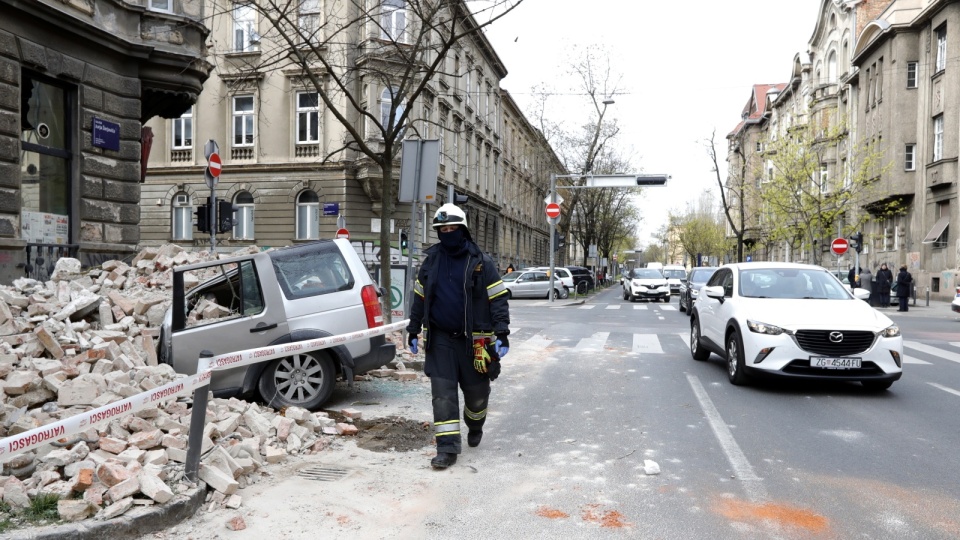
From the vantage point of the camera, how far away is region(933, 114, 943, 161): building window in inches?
1272

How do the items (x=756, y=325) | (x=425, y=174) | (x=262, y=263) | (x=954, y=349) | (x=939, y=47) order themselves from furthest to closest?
(x=939, y=47) < (x=954, y=349) < (x=425, y=174) < (x=756, y=325) < (x=262, y=263)

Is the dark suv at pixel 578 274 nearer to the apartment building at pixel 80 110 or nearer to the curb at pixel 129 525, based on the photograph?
the apartment building at pixel 80 110

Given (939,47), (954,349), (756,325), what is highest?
(939,47)

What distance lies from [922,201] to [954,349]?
2392cm

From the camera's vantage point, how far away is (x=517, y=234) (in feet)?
194

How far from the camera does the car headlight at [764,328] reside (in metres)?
7.97

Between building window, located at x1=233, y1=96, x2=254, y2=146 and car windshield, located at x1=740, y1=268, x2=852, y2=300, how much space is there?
26018mm

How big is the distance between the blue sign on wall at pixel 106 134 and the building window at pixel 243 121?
1809cm

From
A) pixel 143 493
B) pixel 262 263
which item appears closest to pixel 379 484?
pixel 143 493

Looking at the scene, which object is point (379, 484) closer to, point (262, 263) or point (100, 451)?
point (100, 451)

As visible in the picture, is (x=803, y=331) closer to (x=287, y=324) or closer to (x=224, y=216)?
(x=287, y=324)

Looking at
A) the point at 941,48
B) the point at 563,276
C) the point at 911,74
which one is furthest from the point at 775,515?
the point at 911,74

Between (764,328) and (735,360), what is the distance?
0.69 meters

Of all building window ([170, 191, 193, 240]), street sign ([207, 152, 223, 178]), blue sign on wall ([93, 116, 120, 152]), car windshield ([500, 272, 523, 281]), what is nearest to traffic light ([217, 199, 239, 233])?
street sign ([207, 152, 223, 178])
